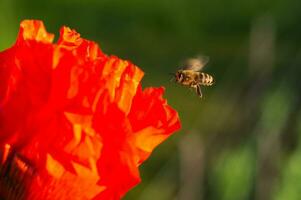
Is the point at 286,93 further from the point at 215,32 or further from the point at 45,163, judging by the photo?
the point at 45,163

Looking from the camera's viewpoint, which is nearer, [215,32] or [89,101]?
[89,101]

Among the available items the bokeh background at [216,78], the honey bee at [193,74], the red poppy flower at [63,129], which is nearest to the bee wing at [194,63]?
the honey bee at [193,74]

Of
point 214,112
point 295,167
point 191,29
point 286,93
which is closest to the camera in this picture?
point 295,167

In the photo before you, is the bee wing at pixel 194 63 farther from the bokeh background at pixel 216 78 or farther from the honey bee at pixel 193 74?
the bokeh background at pixel 216 78

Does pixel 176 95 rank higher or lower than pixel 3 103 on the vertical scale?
lower

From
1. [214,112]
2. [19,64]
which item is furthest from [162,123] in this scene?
[214,112]

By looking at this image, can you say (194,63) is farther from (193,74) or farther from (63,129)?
(63,129)

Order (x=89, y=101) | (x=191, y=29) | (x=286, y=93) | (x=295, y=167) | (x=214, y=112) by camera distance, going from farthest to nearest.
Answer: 1. (x=191, y=29)
2. (x=214, y=112)
3. (x=286, y=93)
4. (x=295, y=167)
5. (x=89, y=101)
